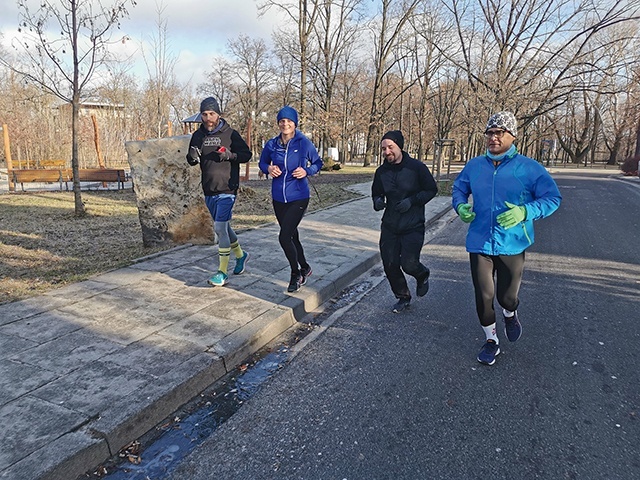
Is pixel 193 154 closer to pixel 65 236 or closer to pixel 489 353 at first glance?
pixel 489 353

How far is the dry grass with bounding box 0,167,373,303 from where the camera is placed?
220 inches

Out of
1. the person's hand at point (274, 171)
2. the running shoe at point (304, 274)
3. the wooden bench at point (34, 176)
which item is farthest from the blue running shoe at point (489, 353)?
the wooden bench at point (34, 176)

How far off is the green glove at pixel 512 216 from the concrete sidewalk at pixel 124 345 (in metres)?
2.33

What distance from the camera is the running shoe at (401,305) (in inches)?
195

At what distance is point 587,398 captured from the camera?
321 cm

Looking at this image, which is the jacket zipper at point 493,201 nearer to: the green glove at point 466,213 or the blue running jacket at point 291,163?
the green glove at point 466,213

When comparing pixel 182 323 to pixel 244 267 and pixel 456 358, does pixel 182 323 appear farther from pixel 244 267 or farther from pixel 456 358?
pixel 456 358

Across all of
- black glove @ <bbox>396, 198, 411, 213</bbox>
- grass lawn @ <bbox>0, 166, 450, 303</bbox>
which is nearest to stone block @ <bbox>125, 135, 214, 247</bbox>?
grass lawn @ <bbox>0, 166, 450, 303</bbox>

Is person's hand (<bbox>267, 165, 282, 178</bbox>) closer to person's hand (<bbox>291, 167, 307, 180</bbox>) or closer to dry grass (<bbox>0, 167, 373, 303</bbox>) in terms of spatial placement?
person's hand (<bbox>291, 167, 307, 180</bbox>)

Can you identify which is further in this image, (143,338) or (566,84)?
(566,84)

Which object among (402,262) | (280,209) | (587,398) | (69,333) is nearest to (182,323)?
(69,333)

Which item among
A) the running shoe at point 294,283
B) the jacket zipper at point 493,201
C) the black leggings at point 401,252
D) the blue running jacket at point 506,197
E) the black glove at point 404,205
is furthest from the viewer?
the running shoe at point 294,283

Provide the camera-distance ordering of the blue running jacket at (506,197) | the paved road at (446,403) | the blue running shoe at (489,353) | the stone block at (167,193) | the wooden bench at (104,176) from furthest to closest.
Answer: the wooden bench at (104,176)
the stone block at (167,193)
the blue running shoe at (489,353)
the blue running jacket at (506,197)
the paved road at (446,403)

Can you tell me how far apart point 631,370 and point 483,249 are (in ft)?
5.14
